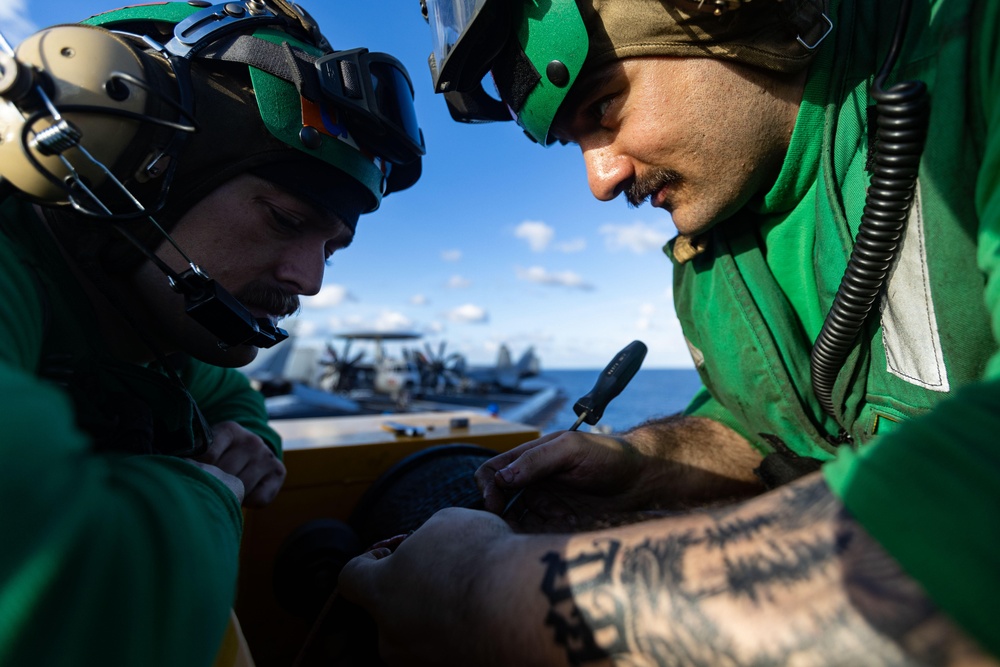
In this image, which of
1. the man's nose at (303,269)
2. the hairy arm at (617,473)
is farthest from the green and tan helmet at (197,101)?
the hairy arm at (617,473)

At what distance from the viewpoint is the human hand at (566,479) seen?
1257mm

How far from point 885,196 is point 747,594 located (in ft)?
2.86

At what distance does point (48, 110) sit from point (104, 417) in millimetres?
644

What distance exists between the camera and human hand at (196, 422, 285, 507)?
1.47 metres

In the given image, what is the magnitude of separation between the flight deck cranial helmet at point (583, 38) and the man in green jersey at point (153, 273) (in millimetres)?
365

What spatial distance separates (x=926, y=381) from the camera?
1.03 metres

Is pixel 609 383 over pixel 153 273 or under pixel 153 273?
under

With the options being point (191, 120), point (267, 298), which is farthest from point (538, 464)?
point (191, 120)

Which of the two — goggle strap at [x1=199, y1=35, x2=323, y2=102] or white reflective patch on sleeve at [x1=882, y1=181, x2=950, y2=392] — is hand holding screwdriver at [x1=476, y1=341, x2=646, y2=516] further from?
goggle strap at [x1=199, y1=35, x2=323, y2=102]

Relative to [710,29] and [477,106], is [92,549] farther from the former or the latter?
[477,106]

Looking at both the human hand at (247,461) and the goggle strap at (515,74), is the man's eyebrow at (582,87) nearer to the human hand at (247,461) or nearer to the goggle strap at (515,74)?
the goggle strap at (515,74)

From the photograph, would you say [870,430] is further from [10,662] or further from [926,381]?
[10,662]

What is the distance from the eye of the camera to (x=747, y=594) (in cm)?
53

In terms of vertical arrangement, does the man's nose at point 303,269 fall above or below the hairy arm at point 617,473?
above
